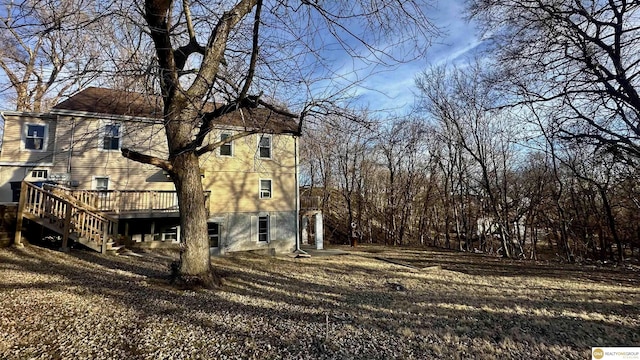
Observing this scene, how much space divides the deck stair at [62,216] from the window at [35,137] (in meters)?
3.89

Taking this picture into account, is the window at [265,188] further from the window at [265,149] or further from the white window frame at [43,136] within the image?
the white window frame at [43,136]

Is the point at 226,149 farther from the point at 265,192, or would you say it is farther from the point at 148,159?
the point at 148,159

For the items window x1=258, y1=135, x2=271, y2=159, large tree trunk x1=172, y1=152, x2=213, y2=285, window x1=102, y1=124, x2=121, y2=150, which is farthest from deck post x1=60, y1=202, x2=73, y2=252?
window x1=258, y1=135, x2=271, y2=159

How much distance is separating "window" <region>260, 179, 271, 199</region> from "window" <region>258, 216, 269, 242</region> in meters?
1.06

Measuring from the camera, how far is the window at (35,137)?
490 inches

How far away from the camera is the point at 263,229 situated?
15.2 meters

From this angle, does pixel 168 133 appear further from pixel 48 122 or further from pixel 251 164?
pixel 48 122

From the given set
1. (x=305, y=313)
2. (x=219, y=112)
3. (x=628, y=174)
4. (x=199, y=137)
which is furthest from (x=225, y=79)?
(x=628, y=174)

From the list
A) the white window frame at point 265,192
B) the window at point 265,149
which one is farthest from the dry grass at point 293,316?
the window at point 265,149

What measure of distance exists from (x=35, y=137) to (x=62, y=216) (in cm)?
524

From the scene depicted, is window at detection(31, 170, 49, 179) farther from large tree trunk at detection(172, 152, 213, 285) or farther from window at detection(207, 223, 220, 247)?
large tree trunk at detection(172, 152, 213, 285)

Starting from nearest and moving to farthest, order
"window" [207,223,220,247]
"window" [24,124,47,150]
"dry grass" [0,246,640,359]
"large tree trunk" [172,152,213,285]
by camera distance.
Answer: "dry grass" [0,246,640,359] < "large tree trunk" [172,152,213,285] < "window" [24,124,47,150] < "window" [207,223,220,247]

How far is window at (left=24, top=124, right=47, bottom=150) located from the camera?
1244cm

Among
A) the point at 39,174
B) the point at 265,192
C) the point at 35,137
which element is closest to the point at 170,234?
the point at 265,192
